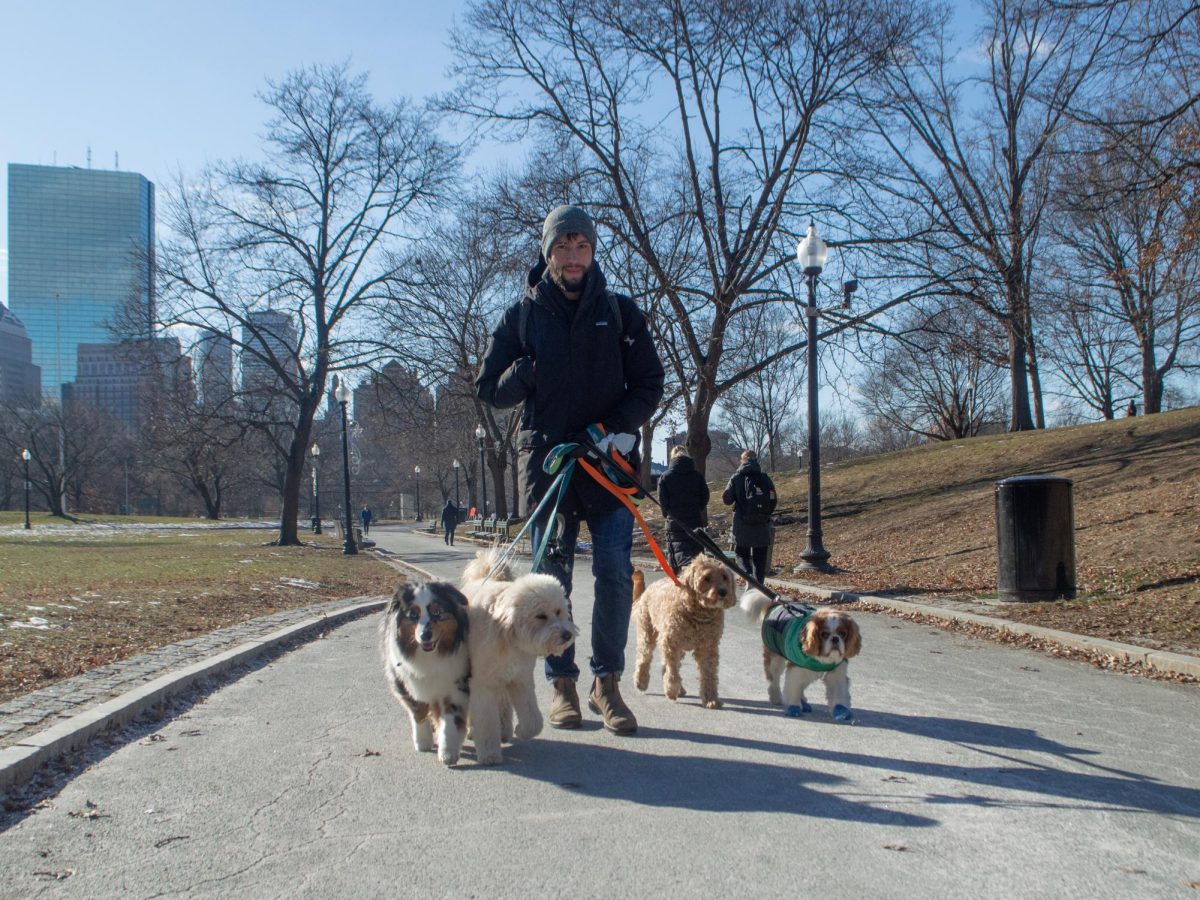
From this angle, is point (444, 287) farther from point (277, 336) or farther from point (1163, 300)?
point (1163, 300)

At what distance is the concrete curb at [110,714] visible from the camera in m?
4.23

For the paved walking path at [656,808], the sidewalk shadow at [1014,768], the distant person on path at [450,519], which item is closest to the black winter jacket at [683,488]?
the paved walking path at [656,808]

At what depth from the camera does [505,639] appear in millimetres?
4312

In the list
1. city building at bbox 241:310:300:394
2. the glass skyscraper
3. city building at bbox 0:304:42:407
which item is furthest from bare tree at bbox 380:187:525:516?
the glass skyscraper

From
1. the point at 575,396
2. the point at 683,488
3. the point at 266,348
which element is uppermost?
the point at 266,348

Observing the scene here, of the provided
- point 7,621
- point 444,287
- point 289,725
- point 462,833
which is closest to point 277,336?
point 444,287

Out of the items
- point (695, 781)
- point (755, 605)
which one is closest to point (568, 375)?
point (755, 605)

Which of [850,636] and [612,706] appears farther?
[850,636]

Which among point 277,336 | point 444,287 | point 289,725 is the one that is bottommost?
point 289,725

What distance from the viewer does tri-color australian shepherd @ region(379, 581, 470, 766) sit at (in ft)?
13.5

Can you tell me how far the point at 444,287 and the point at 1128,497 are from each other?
24605 mm

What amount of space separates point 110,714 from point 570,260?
3612mm

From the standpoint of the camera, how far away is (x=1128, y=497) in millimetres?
15258

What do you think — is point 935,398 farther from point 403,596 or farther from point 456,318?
point 403,596
